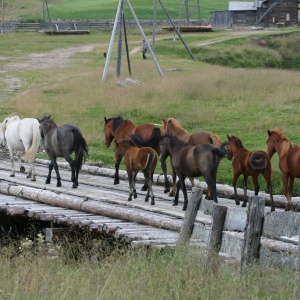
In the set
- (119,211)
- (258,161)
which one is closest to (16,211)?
(119,211)

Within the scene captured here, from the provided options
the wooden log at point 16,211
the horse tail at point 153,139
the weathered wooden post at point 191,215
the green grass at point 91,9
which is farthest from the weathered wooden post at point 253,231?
the green grass at point 91,9

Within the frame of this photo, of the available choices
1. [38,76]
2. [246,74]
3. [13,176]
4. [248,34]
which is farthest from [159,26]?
[13,176]

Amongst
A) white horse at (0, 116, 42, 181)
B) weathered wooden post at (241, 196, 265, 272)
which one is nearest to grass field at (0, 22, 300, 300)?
weathered wooden post at (241, 196, 265, 272)

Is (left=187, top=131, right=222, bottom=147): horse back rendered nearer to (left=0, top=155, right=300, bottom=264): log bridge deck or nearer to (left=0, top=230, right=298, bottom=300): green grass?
(left=0, top=155, right=300, bottom=264): log bridge deck

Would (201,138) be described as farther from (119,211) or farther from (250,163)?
(119,211)

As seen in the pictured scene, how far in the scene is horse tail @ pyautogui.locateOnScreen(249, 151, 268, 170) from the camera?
1547 centimetres

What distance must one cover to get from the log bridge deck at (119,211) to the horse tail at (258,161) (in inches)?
→ 31.2

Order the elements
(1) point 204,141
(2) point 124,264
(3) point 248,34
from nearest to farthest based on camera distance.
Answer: (2) point 124,264
(1) point 204,141
(3) point 248,34

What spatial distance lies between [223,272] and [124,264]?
119 cm

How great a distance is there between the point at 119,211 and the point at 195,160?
1.62 meters

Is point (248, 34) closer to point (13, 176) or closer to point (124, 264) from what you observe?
point (13, 176)

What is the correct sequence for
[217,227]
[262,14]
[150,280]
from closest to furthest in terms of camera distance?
[150,280] < [217,227] < [262,14]

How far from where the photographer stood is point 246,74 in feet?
129

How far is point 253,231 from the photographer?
9594mm
